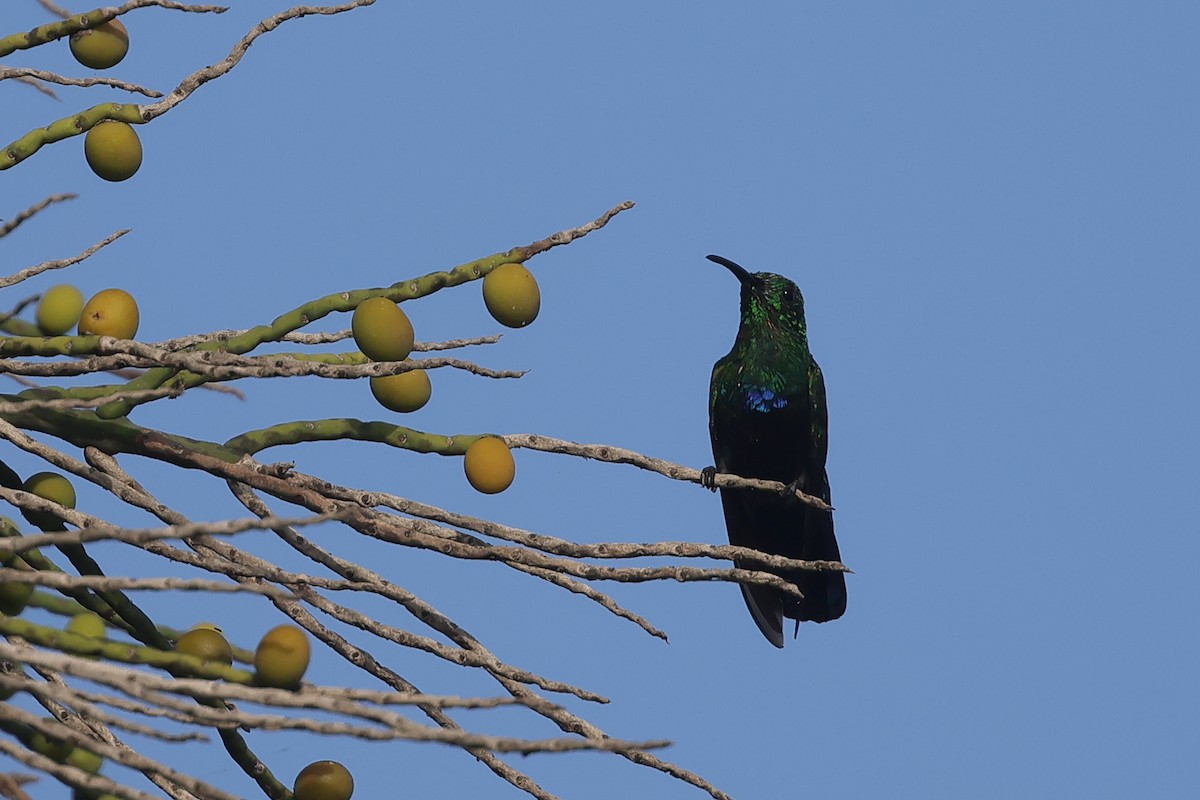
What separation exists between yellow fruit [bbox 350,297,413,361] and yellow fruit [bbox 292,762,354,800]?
0.76 m

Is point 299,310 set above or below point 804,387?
below

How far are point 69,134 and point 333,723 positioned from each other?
5.52 feet

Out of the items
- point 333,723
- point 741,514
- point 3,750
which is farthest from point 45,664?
point 741,514

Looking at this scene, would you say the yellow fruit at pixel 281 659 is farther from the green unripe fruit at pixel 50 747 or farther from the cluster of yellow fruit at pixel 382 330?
the cluster of yellow fruit at pixel 382 330

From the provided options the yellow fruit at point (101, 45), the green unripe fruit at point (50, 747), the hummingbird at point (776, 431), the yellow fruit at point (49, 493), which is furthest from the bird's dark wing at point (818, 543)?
the green unripe fruit at point (50, 747)

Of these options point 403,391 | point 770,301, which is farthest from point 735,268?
point 403,391

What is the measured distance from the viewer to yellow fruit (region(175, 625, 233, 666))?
2.70 m

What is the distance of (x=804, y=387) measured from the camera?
6672mm

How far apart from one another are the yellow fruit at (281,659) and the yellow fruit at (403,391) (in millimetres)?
966

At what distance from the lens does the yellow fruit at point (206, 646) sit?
2.70 meters

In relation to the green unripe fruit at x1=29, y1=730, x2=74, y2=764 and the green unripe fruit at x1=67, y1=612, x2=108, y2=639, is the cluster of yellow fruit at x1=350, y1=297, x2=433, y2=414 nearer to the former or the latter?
the green unripe fruit at x1=67, y1=612, x2=108, y2=639

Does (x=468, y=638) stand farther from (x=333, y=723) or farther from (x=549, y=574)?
(x=333, y=723)

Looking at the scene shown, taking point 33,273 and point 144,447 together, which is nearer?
point 144,447

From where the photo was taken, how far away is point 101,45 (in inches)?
135
